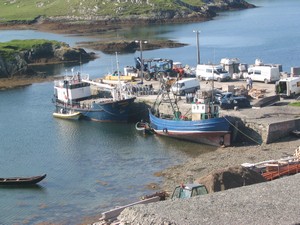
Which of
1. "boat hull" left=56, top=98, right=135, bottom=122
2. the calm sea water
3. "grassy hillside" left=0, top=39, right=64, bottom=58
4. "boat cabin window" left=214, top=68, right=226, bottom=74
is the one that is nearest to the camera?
the calm sea water

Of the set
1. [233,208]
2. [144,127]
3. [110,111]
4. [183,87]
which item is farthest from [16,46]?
[233,208]

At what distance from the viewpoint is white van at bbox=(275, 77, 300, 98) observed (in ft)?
139

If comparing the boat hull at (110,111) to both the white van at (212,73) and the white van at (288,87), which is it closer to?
the white van at (212,73)

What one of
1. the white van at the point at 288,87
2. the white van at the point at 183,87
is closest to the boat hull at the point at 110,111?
the white van at the point at 183,87

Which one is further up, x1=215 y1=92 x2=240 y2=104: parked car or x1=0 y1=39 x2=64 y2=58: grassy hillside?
x1=0 y1=39 x2=64 y2=58: grassy hillside

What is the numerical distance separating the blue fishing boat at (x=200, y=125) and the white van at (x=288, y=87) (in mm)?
6054

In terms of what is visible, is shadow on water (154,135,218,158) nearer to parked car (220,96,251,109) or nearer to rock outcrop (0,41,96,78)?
parked car (220,96,251,109)

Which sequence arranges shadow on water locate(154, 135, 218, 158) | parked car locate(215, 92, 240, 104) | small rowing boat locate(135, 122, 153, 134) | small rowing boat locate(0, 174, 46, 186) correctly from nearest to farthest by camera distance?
small rowing boat locate(0, 174, 46, 186), shadow on water locate(154, 135, 218, 158), parked car locate(215, 92, 240, 104), small rowing boat locate(135, 122, 153, 134)

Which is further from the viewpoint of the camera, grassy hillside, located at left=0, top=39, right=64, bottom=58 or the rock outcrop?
the rock outcrop

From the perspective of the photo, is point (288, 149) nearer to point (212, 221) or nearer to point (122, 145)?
point (122, 145)

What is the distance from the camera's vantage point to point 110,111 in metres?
45.6

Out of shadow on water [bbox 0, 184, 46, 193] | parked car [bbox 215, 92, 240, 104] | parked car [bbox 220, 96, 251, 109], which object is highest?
parked car [bbox 215, 92, 240, 104]

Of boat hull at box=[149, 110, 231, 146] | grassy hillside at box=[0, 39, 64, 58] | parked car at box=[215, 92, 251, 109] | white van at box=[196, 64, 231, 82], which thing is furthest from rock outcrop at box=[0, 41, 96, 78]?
boat hull at box=[149, 110, 231, 146]

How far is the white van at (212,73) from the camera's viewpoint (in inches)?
1951
